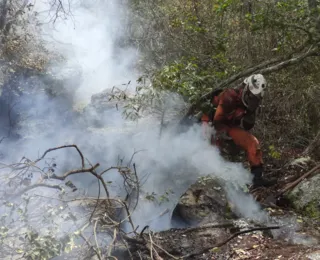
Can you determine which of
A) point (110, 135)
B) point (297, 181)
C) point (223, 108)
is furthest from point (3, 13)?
point (297, 181)

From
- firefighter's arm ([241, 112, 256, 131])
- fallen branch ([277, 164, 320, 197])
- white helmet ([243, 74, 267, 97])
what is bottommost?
fallen branch ([277, 164, 320, 197])

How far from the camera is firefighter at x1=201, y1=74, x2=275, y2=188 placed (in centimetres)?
543

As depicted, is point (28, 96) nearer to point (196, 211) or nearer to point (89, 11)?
point (89, 11)

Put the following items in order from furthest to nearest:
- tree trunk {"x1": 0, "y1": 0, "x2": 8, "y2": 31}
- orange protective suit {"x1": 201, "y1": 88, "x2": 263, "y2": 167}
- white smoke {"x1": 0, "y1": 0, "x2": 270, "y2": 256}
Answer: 1. tree trunk {"x1": 0, "y1": 0, "x2": 8, "y2": 31}
2. white smoke {"x1": 0, "y1": 0, "x2": 270, "y2": 256}
3. orange protective suit {"x1": 201, "y1": 88, "x2": 263, "y2": 167}

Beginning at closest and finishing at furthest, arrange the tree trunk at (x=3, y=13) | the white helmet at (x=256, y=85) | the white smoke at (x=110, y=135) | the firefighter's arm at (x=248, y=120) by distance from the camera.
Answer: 1. the white helmet at (x=256, y=85)
2. the firefighter's arm at (x=248, y=120)
3. the white smoke at (x=110, y=135)
4. the tree trunk at (x=3, y=13)

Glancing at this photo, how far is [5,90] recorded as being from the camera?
9148 mm

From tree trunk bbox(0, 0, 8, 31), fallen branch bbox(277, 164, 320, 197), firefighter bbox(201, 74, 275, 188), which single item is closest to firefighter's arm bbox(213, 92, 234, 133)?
firefighter bbox(201, 74, 275, 188)

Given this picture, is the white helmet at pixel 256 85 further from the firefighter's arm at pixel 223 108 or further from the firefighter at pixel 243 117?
the firefighter's arm at pixel 223 108

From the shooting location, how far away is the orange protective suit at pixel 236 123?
219 inches

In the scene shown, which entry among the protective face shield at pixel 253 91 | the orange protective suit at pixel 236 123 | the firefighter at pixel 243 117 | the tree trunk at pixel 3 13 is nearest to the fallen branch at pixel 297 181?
the firefighter at pixel 243 117

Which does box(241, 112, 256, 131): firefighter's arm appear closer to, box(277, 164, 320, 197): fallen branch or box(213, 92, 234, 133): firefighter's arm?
box(213, 92, 234, 133): firefighter's arm

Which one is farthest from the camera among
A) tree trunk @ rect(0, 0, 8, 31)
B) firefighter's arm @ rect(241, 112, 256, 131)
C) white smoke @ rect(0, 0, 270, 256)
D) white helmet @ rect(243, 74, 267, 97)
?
tree trunk @ rect(0, 0, 8, 31)

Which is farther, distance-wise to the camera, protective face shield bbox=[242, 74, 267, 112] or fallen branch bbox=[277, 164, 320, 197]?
fallen branch bbox=[277, 164, 320, 197]

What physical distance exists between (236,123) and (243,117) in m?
A: 0.15
